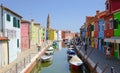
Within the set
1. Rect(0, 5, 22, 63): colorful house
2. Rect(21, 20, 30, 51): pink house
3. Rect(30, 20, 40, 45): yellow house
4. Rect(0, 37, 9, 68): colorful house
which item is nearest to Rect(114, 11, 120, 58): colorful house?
Rect(0, 5, 22, 63): colorful house

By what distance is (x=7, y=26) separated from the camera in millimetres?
29484

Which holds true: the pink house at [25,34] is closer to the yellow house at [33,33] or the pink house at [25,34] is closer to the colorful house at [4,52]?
the yellow house at [33,33]

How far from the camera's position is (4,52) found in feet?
87.7

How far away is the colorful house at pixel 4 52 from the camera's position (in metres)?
25.3

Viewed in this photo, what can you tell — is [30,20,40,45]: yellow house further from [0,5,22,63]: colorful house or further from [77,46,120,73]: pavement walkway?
[77,46,120,73]: pavement walkway

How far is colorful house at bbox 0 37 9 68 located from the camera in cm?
2527

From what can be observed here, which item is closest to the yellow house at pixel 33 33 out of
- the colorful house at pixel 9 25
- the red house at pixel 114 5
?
the colorful house at pixel 9 25

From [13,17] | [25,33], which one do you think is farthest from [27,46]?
[13,17]

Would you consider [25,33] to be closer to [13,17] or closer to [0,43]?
[13,17]

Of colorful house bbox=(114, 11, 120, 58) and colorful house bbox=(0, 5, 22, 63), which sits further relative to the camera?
colorful house bbox=(114, 11, 120, 58)

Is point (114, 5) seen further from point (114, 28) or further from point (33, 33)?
point (33, 33)

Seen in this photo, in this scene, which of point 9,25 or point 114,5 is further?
point 114,5

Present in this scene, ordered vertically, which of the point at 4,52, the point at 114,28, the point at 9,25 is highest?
the point at 9,25

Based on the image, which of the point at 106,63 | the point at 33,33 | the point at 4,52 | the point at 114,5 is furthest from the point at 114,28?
the point at 33,33
